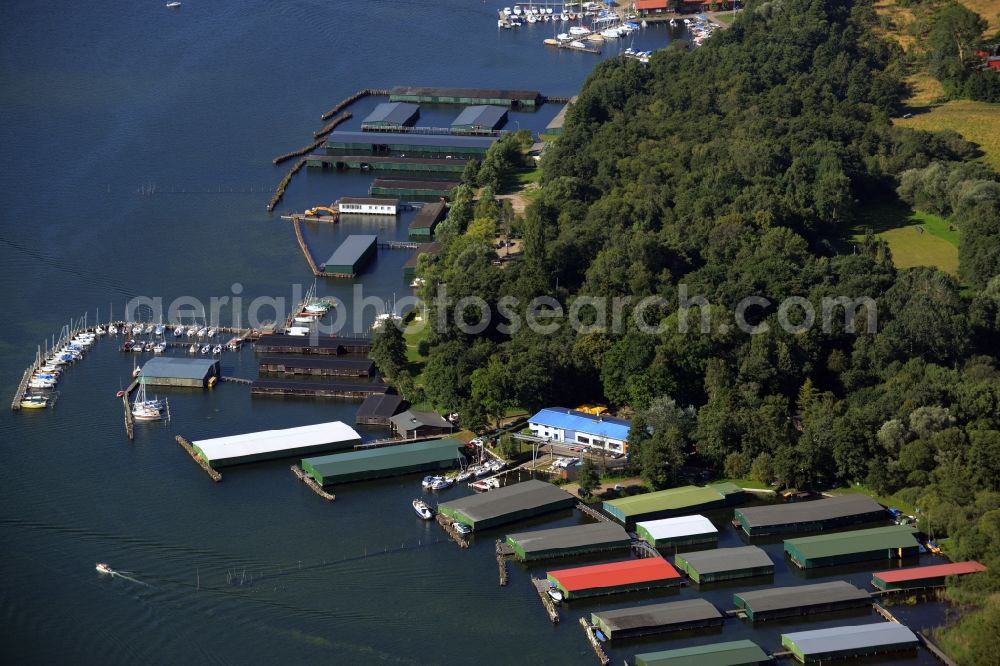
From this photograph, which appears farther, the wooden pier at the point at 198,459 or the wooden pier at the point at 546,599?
the wooden pier at the point at 198,459

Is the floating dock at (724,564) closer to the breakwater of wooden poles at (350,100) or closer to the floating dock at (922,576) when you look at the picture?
the floating dock at (922,576)

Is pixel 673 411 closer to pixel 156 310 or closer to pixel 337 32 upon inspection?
pixel 156 310

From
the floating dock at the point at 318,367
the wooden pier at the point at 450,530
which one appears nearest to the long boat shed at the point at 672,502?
the wooden pier at the point at 450,530

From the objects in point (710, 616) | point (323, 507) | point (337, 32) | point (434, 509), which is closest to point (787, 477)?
point (710, 616)

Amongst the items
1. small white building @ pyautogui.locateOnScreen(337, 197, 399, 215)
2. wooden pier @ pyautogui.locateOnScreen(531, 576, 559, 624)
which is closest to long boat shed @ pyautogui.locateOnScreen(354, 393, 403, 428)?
wooden pier @ pyautogui.locateOnScreen(531, 576, 559, 624)

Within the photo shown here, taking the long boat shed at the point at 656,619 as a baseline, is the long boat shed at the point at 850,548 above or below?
above

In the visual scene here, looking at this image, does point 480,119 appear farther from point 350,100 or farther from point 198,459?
point 198,459

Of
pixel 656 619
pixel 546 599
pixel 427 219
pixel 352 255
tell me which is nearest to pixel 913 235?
pixel 427 219
